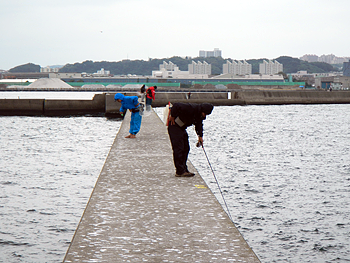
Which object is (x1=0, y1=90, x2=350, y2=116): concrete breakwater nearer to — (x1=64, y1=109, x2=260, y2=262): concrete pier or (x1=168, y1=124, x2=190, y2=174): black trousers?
(x1=168, y1=124, x2=190, y2=174): black trousers

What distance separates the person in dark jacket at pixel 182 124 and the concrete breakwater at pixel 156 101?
28494 millimetres

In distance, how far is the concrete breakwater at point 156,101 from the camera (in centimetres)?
3938

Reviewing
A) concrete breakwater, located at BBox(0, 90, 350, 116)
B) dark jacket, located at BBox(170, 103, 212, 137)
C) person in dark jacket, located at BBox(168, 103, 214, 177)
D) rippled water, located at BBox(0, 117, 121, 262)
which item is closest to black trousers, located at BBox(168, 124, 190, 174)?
person in dark jacket, located at BBox(168, 103, 214, 177)

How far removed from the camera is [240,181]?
11.8m

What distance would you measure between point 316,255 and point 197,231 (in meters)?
2.33

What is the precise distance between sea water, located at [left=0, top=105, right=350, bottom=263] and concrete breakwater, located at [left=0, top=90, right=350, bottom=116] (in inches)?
753

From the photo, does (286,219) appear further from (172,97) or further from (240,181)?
(172,97)

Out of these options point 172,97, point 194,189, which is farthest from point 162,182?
point 172,97

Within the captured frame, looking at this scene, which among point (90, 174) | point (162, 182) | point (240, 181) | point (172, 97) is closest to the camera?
point (162, 182)

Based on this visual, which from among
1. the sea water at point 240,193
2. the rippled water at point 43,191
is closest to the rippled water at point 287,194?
the sea water at point 240,193

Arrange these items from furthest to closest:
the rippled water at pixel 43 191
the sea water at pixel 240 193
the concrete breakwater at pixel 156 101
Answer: the concrete breakwater at pixel 156 101 → the sea water at pixel 240 193 → the rippled water at pixel 43 191

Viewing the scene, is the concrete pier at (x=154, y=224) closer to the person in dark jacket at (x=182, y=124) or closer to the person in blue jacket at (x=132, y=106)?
the person in dark jacket at (x=182, y=124)

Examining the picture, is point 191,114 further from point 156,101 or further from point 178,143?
point 156,101

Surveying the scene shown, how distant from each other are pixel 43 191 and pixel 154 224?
5699 mm
